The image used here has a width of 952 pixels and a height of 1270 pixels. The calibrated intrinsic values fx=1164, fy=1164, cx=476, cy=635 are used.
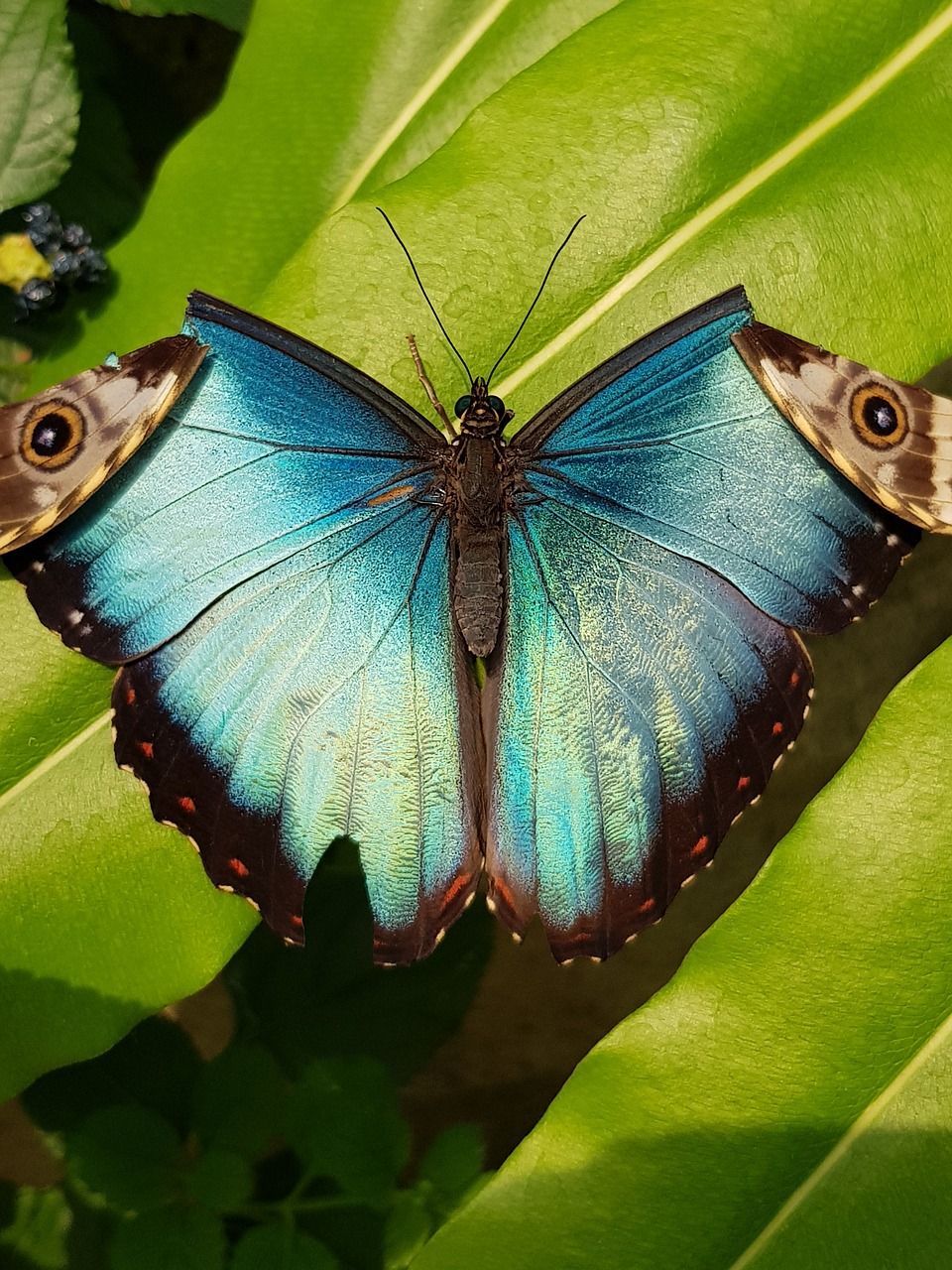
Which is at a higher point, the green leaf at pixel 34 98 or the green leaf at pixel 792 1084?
the green leaf at pixel 34 98

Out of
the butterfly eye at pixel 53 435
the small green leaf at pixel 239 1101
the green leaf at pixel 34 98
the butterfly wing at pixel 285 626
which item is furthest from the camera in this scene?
the small green leaf at pixel 239 1101

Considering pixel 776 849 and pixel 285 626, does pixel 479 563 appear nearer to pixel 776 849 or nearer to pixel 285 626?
pixel 285 626

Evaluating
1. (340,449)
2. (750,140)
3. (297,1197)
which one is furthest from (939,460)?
(297,1197)

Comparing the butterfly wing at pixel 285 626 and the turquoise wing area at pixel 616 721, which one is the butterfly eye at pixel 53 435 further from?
the turquoise wing area at pixel 616 721

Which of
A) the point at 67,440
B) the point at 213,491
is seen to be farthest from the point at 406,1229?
the point at 67,440

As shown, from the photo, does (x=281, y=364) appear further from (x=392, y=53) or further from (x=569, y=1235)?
(x=569, y=1235)

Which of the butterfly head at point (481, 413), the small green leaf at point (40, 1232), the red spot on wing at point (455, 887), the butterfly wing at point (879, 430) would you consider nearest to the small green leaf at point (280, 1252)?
the small green leaf at point (40, 1232)
